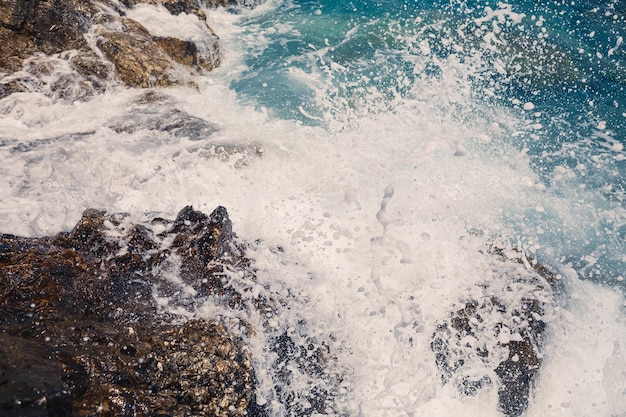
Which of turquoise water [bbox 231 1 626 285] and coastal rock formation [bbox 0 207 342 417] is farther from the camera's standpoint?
turquoise water [bbox 231 1 626 285]

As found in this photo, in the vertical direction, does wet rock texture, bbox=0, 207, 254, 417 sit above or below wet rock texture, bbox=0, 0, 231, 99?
below

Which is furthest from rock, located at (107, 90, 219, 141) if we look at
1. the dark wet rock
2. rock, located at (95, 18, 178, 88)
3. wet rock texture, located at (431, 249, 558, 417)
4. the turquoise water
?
wet rock texture, located at (431, 249, 558, 417)

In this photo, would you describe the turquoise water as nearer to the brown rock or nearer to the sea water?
the sea water

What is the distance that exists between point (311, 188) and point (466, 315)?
2.57 meters

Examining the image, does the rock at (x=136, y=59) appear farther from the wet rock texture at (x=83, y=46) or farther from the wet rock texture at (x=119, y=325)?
the wet rock texture at (x=119, y=325)

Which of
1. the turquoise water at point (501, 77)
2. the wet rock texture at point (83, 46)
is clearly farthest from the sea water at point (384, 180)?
the wet rock texture at point (83, 46)

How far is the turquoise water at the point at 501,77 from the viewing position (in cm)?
632

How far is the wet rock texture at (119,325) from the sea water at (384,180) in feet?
1.34

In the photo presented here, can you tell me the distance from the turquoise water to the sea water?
0.05m

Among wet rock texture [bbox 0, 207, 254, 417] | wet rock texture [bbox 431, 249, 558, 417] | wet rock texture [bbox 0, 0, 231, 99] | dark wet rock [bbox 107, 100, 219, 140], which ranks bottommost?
wet rock texture [bbox 431, 249, 558, 417]

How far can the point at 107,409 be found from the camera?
2.70m

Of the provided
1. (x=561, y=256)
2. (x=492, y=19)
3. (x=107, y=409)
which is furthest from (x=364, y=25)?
(x=107, y=409)

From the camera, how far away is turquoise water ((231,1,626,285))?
20.7 ft

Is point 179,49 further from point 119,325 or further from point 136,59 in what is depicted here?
point 119,325
